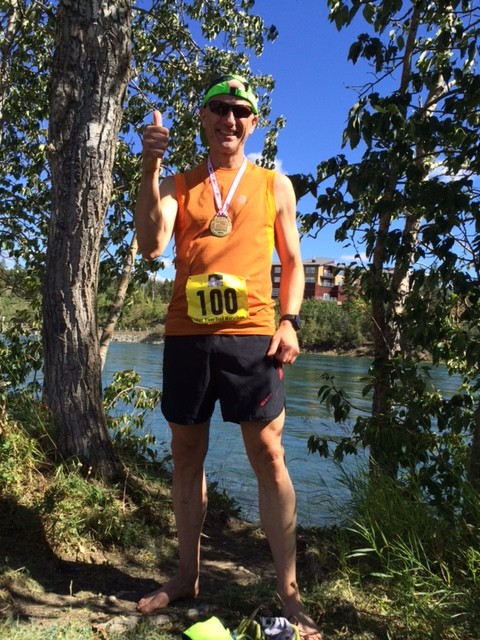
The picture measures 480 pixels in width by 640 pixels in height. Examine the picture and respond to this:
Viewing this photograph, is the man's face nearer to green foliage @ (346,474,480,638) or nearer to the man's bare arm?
the man's bare arm

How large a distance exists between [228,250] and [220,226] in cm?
10

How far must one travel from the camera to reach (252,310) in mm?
2055

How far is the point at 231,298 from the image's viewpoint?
2.00 metres

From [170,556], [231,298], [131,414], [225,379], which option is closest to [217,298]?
[231,298]

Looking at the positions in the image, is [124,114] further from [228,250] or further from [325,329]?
[325,329]

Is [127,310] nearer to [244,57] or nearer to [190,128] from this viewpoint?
[190,128]

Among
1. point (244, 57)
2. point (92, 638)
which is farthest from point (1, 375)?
point (244, 57)

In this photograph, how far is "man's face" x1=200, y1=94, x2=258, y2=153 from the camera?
209 centimetres

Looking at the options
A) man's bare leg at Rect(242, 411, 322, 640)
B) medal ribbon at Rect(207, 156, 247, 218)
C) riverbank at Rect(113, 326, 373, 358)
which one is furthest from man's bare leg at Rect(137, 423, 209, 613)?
riverbank at Rect(113, 326, 373, 358)

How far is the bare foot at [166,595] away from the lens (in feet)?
6.98

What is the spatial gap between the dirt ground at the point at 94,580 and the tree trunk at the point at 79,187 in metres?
0.57

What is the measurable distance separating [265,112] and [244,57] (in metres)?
0.84

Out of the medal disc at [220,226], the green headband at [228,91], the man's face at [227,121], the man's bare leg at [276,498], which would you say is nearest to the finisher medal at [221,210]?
the medal disc at [220,226]

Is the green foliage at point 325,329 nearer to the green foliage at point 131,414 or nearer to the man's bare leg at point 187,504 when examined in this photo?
the green foliage at point 131,414
